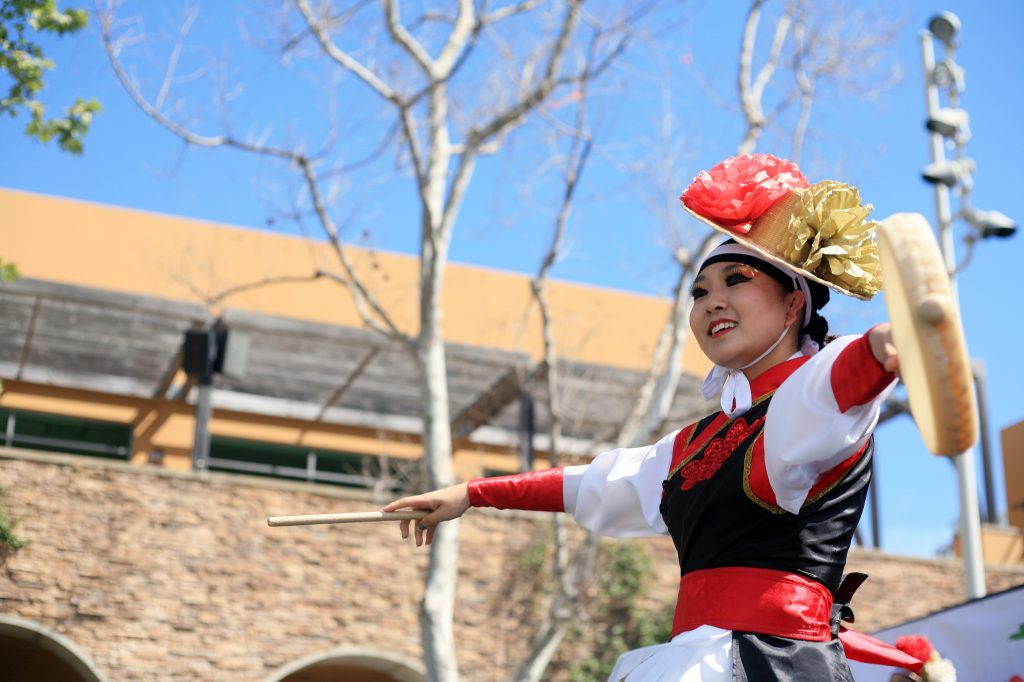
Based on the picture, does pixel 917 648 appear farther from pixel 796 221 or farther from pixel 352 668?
pixel 352 668

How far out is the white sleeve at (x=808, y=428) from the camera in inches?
87.2

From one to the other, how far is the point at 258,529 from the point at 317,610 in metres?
0.93

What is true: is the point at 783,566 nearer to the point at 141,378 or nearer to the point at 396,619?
the point at 396,619

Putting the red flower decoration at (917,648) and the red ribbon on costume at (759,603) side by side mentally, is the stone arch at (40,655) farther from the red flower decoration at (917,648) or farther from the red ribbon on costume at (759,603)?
the red ribbon on costume at (759,603)

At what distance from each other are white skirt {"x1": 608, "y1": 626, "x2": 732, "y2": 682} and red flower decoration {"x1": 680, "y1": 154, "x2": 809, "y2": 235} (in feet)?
2.65

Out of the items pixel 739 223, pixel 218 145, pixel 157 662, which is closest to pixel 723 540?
pixel 739 223

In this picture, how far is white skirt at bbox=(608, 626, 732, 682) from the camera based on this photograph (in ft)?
7.52

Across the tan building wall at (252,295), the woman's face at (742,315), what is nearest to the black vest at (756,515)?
the woman's face at (742,315)

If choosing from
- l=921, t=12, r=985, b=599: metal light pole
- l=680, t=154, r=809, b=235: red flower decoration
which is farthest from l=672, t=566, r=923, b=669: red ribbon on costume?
l=921, t=12, r=985, b=599: metal light pole

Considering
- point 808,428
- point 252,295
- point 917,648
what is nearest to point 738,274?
point 808,428

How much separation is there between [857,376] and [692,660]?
1.98 feet

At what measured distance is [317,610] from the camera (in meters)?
12.0

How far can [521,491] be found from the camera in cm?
284

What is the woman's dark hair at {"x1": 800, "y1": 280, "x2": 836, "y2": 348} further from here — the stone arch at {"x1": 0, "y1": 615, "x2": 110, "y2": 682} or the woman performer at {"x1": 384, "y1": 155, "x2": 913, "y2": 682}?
the stone arch at {"x1": 0, "y1": 615, "x2": 110, "y2": 682}
